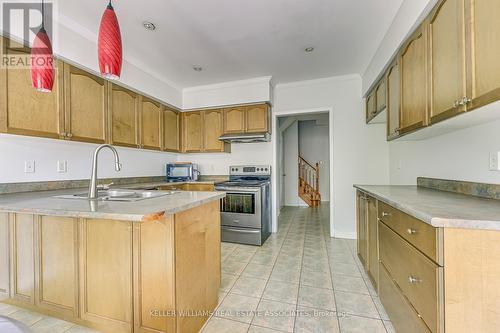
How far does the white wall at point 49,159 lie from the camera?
194 cm

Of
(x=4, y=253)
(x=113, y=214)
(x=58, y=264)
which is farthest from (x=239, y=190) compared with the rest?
(x=4, y=253)

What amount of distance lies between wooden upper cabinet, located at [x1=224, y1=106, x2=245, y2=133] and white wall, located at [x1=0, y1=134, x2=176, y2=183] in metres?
1.51

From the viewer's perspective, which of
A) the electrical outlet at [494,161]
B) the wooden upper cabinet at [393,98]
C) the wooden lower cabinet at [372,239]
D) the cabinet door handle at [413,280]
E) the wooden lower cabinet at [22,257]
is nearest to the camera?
the cabinet door handle at [413,280]

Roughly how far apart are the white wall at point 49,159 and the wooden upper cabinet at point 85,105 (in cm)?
16

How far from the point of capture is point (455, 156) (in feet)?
5.76

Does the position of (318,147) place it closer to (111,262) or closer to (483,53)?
(483,53)

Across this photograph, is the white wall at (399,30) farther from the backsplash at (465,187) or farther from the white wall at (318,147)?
the white wall at (318,147)

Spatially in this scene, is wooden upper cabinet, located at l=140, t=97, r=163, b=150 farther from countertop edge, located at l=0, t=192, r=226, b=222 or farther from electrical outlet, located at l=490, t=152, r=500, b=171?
electrical outlet, located at l=490, t=152, r=500, b=171

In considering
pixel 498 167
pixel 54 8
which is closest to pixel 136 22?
pixel 54 8

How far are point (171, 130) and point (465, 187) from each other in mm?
3648

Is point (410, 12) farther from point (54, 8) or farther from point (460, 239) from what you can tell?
point (54, 8)

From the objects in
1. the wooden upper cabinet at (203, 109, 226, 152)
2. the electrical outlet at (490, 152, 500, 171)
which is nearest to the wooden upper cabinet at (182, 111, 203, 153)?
the wooden upper cabinet at (203, 109, 226, 152)

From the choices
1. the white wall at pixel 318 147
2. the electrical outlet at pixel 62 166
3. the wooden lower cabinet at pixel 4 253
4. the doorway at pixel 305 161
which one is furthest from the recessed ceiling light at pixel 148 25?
the white wall at pixel 318 147

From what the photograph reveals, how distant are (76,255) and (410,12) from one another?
2.95 metres
